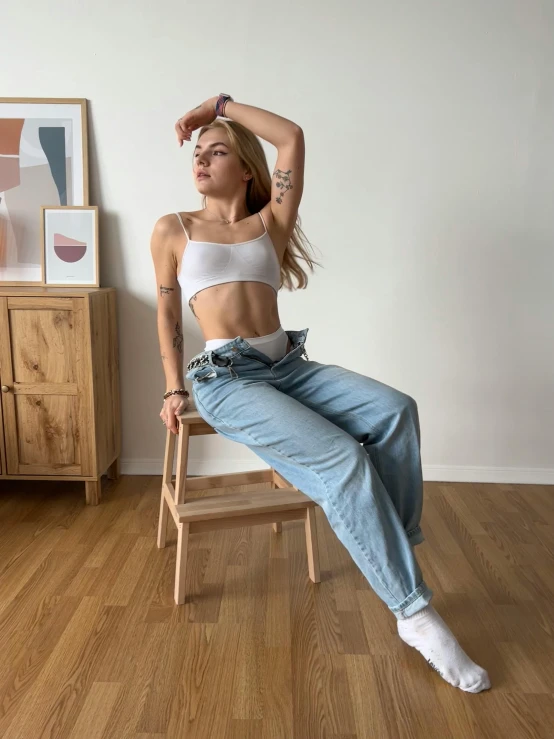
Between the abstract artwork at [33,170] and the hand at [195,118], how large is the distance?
0.86 m

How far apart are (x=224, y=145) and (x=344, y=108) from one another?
868 millimetres

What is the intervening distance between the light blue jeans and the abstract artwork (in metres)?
1.20

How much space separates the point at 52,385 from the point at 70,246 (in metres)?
0.58

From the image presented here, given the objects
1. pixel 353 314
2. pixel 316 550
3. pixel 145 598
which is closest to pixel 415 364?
pixel 353 314

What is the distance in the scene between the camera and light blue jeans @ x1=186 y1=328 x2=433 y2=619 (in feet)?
4.30

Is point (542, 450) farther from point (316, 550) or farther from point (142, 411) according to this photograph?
point (142, 411)

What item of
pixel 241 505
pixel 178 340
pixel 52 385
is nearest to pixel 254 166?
pixel 178 340

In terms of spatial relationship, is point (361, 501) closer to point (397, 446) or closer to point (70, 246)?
point (397, 446)

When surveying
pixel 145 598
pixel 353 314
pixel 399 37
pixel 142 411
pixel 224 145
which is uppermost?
pixel 399 37

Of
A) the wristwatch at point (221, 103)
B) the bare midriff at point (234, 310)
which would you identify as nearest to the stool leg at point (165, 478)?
the bare midriff at point (234, 310)

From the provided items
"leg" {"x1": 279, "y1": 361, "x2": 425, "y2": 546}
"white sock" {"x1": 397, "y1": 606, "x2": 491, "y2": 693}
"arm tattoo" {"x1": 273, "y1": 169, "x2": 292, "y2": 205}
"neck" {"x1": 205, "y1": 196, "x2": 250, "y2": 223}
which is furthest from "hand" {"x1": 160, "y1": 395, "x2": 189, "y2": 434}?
"white sock" {"x1": 397, "y1": 606, "x2": 491, "y2": 693}

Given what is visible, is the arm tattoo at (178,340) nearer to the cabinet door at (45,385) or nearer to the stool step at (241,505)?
the stool step at (241,505)

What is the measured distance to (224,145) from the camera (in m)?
1.68

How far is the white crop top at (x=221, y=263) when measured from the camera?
165cm
